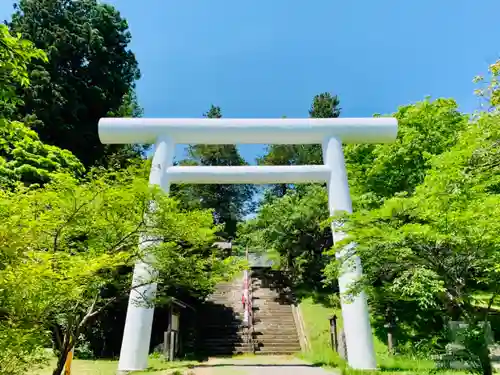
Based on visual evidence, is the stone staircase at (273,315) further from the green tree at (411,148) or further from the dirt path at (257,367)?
the green tree at (411,148)

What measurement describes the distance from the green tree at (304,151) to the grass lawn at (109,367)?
14.8m

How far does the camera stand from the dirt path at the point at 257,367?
8.62 metres

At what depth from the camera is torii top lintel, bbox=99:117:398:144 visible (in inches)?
413

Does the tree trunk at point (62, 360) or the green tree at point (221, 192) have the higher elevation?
the green tree at point (221, 192)

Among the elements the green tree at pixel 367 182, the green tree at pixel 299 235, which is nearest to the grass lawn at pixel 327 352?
the green tree at pixel 299 235

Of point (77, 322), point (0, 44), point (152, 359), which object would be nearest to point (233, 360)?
point (152, 359)

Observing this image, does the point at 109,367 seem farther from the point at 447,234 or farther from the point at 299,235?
the point at 299,235

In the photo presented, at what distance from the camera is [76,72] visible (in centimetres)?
2012

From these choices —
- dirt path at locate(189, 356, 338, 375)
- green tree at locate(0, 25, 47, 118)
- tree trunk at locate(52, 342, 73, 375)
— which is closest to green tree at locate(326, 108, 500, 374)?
dirt path at locate(189, 356, 338, 375)

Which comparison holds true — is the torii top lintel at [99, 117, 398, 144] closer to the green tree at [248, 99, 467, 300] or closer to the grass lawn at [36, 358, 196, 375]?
the green tree at [248, 99, 467, 300]

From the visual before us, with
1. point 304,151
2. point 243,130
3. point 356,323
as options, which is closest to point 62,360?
point 356,323

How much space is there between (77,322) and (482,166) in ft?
17.7

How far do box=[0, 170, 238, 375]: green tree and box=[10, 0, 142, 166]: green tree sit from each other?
502 inches

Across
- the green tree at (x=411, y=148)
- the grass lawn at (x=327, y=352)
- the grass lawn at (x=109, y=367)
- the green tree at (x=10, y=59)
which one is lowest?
the grass lawn at (x=109, y=367)
